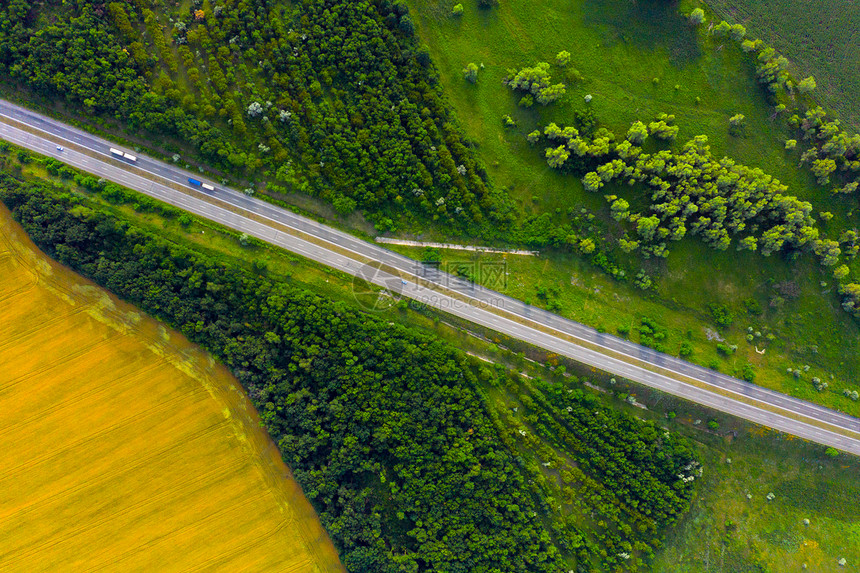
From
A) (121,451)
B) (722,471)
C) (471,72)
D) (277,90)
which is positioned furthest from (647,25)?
(121,451)

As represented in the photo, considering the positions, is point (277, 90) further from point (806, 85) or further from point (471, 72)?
point (806, 85)

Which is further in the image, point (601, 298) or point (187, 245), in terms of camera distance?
point (601, 298)

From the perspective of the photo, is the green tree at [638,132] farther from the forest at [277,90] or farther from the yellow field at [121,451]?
the yellow field at [121,451]

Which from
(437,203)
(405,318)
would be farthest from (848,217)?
(405,318)

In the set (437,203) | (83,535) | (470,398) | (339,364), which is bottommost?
(83,535)

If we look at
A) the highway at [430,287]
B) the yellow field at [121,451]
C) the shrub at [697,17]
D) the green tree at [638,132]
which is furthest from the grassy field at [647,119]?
the yellow field at [121,451]

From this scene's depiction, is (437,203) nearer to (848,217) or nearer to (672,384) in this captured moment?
(672,384)
